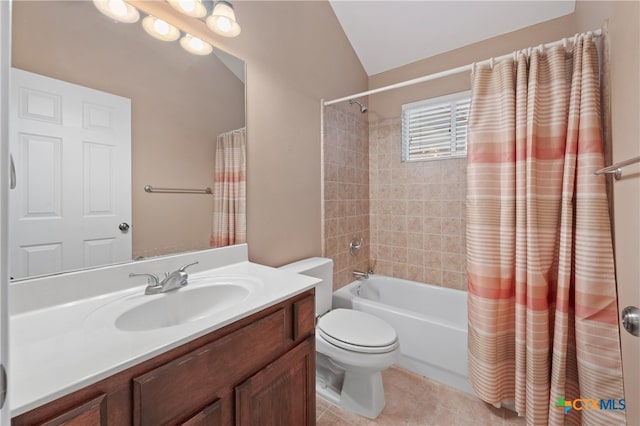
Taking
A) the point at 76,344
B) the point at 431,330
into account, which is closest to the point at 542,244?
the point at 431,330

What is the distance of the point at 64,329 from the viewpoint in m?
0.73

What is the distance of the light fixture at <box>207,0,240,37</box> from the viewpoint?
1282mm

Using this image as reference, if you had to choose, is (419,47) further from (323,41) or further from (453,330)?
(453,330)

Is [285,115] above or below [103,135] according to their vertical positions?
above

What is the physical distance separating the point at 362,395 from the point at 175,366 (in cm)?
118

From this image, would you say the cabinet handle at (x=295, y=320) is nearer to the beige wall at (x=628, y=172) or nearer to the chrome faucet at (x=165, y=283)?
the chrome faucet at (x=165, y=283)

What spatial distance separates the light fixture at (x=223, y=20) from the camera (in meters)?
1.28

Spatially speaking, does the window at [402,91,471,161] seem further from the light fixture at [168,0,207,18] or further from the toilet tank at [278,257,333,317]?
the light fixture at [168,0,207,18]

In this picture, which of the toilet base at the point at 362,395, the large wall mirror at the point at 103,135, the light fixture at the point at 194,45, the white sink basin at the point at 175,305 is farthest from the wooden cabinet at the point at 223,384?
the light fixture at the point at 194,45

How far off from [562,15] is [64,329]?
3106mm

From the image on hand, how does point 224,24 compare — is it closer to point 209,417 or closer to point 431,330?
point 209,417

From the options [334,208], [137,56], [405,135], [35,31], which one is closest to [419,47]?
[405,135]

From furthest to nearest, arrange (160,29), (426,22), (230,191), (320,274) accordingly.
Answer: (426,22) < (320,274) < (230,191) < (160,29)

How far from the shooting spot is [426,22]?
2.10 meters
